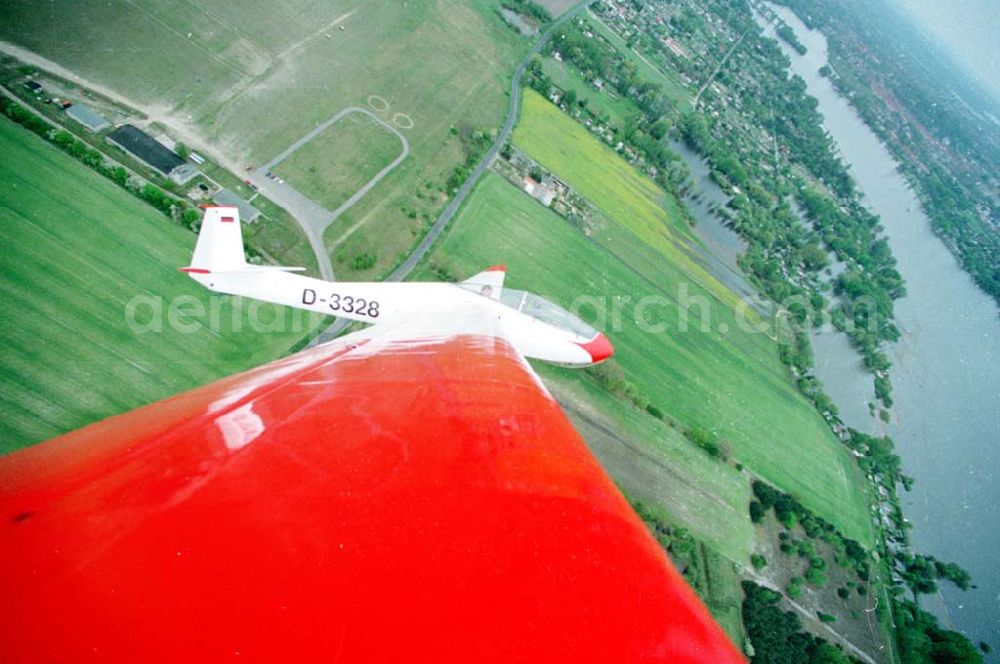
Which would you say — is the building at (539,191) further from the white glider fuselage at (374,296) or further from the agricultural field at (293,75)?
the white glider fuselage at (374,296)

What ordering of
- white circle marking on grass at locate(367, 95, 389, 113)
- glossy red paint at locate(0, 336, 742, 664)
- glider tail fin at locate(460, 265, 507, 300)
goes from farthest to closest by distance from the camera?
white circle marking on grass at locate(367, 95, 389, 113), glider tail fin at locate(460, 265, 507, 300), glossy red paint at locate(0, 336, 742, 664)

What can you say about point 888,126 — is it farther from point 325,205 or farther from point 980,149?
point 325,205

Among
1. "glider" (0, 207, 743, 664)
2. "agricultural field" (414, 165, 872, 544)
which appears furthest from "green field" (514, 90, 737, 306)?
"glider" (0, 207, 743, 664)

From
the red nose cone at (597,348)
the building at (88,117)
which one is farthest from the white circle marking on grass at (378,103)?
the red nose cone at (597,348)

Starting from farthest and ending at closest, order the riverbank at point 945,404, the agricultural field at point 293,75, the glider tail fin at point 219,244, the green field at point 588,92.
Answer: the green field at point 588,92, the riverbank at point 945,404, the agricultural field at point 293,75, the glider tail fin at point 219,244

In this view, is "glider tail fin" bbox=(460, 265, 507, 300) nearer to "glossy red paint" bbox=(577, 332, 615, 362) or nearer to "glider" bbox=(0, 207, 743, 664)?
"glossy red paint" bbox=(577, 332, 615, 362)

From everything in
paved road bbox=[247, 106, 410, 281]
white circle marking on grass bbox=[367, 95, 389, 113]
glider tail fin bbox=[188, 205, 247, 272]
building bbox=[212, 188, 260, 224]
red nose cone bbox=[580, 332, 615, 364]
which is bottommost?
building bbox=[212, 188, 260, 224]
